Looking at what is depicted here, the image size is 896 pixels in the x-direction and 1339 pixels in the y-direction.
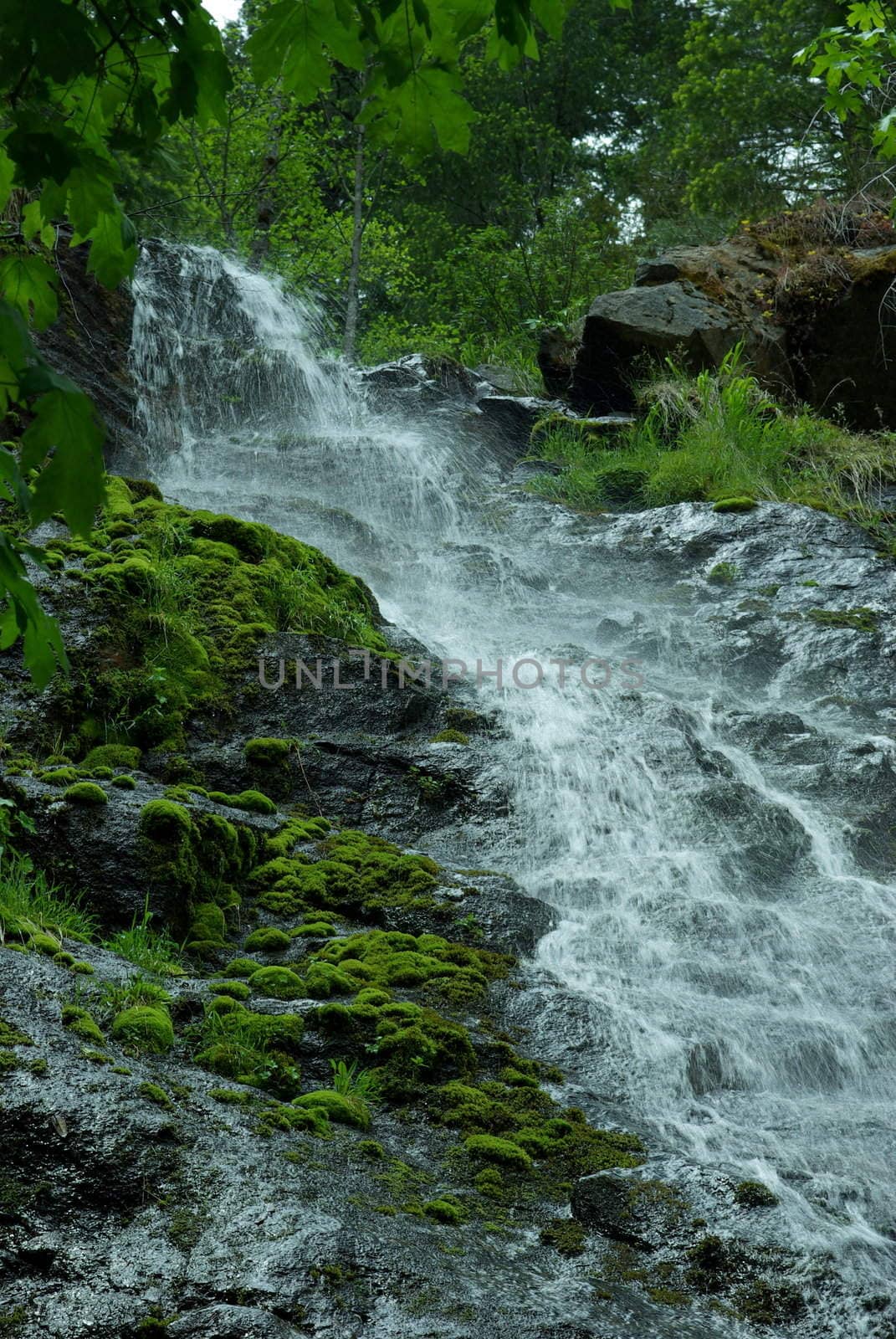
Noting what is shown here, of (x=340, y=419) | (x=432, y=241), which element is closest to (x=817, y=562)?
(x=340, y=419)

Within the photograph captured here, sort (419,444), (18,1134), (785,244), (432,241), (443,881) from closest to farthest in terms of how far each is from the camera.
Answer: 1. (18,1134)
2. (443,881)
3. (419,444)
4. (785,244)
5. (432,241)

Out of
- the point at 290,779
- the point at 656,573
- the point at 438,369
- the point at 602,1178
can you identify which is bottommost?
the point at 602,1178

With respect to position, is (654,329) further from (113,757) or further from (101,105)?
(101,105)

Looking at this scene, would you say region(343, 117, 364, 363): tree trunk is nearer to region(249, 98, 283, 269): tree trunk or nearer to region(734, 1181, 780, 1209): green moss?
region(249, 98, 283, 269): tree trunk

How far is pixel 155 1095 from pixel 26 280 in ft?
6.99

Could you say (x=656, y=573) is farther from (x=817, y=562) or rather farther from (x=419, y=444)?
(x=419, y=444)

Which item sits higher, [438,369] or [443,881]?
[438,369]

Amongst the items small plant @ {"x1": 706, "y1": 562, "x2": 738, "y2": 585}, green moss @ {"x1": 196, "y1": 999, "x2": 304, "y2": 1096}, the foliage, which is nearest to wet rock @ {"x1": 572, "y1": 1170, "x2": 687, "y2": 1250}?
green moss @ {"x1": 196, "y1": 999, "x2": 304, "y2": 1096}

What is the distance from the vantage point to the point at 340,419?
1365 cm

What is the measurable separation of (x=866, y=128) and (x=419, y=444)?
8817 mm

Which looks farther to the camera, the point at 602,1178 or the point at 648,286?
the point at 648,286

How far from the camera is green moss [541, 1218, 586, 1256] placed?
2.99 m

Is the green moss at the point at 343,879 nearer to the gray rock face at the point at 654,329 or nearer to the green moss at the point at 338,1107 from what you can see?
the green moss at the point at 338,1107

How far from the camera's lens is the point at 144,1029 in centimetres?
326
